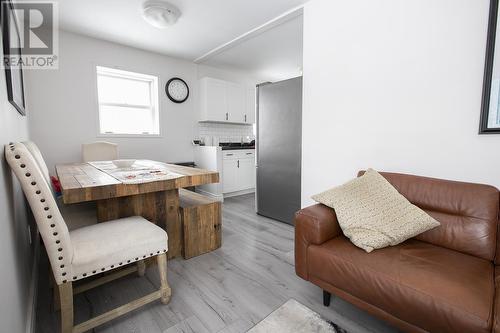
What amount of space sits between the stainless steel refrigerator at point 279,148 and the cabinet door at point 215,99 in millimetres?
→ 1551

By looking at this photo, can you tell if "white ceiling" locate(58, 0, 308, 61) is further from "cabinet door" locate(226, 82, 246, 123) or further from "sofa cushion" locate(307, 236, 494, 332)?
"sofa cushion" locate(307, 236, 494, 332)

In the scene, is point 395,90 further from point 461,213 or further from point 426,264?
point 426,264

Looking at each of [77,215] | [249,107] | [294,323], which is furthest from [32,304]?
[249,107]

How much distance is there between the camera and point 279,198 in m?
3.07

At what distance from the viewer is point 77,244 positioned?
1.26 meters

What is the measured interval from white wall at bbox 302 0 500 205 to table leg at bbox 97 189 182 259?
1458 millimetres

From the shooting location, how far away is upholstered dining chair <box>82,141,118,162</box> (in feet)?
10.3

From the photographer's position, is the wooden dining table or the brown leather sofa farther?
the wooden dining table

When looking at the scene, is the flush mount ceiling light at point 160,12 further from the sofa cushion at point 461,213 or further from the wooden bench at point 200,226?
the sofa cushion at point 461,213

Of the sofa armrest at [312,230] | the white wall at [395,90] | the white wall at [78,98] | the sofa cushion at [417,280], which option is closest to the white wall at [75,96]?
the white wall at [78,98]

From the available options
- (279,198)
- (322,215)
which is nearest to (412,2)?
(322,215)

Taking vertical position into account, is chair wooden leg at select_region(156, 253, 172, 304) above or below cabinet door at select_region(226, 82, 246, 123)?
below

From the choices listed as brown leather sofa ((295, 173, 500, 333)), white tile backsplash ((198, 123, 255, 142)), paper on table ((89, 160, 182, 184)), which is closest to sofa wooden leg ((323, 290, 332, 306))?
brown leather sofa ((295, 173, 500, 333))

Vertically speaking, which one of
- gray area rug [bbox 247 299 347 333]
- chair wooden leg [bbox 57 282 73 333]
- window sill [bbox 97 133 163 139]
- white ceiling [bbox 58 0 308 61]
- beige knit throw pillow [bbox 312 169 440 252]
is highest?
white ceiling [bbox 58 0 308 61]
